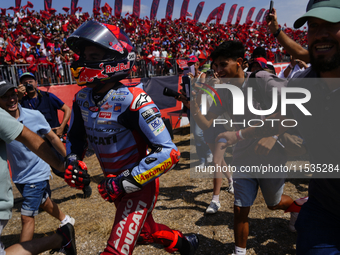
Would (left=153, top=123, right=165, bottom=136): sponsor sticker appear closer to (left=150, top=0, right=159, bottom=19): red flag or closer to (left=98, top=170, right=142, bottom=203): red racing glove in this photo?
(left=98, top=170, right=142, bottom=203): red racing glove

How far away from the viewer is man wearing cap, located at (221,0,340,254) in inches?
60.2

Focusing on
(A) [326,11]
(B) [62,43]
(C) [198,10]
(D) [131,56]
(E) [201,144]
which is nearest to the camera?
(A) [326,11]

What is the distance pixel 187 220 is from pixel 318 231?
2550mm

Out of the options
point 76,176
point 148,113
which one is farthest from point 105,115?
point 76,176

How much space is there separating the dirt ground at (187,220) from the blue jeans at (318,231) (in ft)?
5.10

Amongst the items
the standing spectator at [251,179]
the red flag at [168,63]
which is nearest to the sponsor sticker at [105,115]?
the standing spectator at [251,179]

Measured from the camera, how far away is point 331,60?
1.53 metres

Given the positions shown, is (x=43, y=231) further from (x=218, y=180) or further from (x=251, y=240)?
(x=251, y=240)

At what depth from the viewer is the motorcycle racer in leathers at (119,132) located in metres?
2.08

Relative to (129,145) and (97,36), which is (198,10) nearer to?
(97,36)

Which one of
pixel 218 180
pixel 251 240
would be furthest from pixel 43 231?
pixel 251 240

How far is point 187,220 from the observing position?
158 inches

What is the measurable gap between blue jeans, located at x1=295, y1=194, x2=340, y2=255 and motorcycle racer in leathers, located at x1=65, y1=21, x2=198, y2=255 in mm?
1041

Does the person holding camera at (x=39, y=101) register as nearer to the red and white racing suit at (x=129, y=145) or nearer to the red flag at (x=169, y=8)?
the red and white racing suit at (x=129, y=145)
